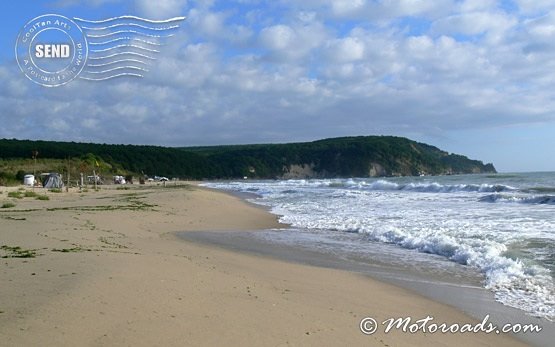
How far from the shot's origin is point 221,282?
259 inches

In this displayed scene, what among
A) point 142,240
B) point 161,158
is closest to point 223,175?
point 161,158

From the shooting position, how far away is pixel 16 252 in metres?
7.79

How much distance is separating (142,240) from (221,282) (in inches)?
214

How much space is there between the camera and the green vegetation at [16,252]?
7.43 metres

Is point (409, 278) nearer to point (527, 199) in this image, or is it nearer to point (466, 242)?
point (466, 242)

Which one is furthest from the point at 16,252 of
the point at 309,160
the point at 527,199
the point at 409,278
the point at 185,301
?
the point at 309,160

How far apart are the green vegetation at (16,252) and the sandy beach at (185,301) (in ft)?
0.07

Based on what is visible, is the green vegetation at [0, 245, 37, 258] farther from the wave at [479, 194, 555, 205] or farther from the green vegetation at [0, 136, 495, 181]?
the green vegetation at [0, 136, 495, 181]

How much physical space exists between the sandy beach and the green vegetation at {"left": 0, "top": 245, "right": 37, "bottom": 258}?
22 mm

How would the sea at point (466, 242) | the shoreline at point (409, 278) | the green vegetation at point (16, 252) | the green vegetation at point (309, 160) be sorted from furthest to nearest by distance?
the green vegetation at point (309, 160) < the sea at point (466, 242) < the green vegetation at point (16, 252) < the shoreline at point (409, 278)

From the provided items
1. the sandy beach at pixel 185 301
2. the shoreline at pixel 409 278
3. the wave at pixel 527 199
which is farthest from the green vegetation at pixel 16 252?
the wave at pixel 527 199

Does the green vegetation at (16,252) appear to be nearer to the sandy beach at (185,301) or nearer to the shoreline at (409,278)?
the sandy beach at (185,301)

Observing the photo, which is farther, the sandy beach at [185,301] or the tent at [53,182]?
the tent at [53,182]

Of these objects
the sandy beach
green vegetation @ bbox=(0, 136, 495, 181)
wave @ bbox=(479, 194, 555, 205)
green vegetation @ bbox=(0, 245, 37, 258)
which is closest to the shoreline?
the sandy beach
